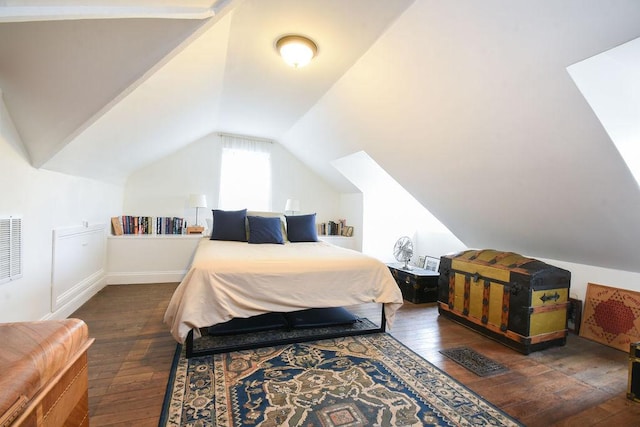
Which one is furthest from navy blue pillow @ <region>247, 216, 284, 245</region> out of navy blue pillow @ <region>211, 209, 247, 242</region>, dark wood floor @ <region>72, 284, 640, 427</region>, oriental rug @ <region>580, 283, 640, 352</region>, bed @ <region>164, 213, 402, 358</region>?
oriental rug @ <region>580, 283, 640, 352</region>

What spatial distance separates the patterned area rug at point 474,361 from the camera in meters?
1.97

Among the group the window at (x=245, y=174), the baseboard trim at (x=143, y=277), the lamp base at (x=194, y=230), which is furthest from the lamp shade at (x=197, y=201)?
the baseboard trim at (x=143, y=277)

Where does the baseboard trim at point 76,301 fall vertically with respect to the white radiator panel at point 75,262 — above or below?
below

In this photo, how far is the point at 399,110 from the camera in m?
2.54

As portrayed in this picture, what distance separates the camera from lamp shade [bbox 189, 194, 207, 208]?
13.6 feet

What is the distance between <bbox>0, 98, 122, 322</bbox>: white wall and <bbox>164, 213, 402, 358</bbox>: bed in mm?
938

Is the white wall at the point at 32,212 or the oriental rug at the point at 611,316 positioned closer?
the white wall at the point at 32,212

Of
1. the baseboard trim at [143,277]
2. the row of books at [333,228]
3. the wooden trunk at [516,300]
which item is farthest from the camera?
the row of books at [333,228]

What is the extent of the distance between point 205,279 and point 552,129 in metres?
2.46

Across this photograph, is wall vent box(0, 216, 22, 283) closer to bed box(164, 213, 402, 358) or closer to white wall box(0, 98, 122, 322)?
white wall box(0, 98, 122, 322)

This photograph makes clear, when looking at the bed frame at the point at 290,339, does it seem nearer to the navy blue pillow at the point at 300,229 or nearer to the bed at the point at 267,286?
the bed at the point at 267,286

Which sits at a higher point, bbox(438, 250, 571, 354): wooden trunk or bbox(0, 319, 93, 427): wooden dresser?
bbox(0, 319, 93, 427): wooden dresser

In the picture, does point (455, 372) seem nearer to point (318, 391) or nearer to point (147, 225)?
point (318, 391)

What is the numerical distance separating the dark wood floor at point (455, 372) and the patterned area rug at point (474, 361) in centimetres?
6
